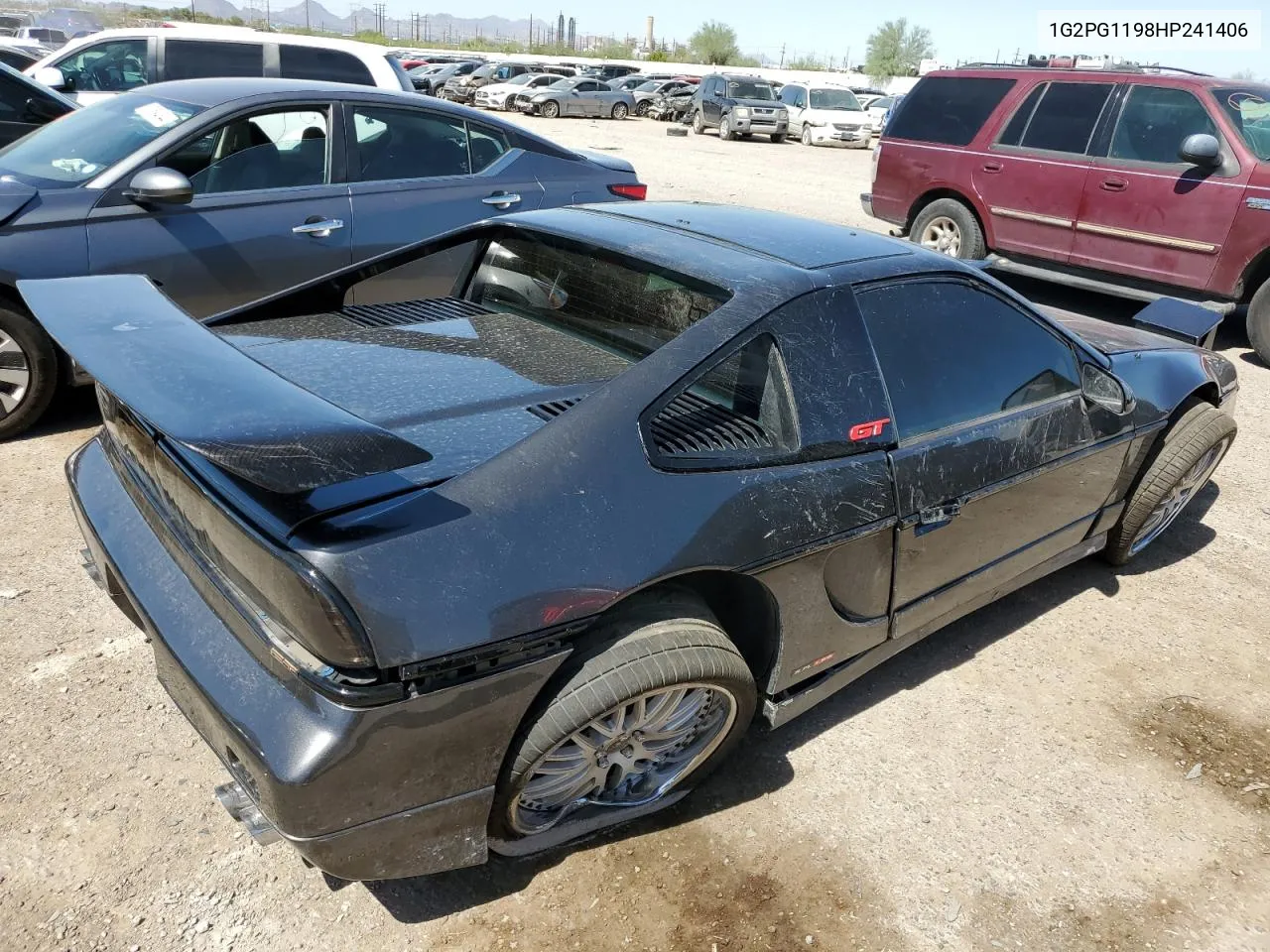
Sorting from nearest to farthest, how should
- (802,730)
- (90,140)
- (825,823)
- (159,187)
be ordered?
(825,823)
(802,730)
(159,187)
(90,140)

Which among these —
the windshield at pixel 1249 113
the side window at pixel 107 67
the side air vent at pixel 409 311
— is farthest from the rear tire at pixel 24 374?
the windshield at pixel 1249 113

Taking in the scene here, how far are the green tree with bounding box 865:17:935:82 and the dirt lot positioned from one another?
73.7 meters

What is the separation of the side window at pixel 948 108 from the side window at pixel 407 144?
17.0 feet

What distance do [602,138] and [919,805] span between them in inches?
935

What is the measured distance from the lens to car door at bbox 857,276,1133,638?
9.25 feet

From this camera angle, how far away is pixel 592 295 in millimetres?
2980

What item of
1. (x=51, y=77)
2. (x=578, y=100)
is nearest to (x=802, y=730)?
(x=51, y=77)

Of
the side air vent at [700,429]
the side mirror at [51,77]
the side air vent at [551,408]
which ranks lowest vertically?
the side air vent at [700,429]

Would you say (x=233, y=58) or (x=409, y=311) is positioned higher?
(x=233, y=58)

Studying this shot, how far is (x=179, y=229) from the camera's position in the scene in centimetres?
468

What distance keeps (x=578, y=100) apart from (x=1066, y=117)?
2637cm

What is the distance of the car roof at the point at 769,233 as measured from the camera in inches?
111

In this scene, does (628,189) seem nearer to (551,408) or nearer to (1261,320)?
(551,408)

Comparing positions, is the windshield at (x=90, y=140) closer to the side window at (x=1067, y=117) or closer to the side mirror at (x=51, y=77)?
the side mirror at (x=51, y=77)
